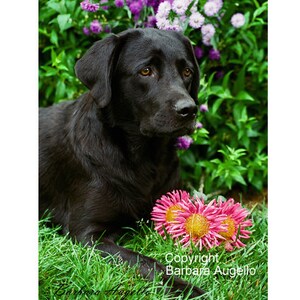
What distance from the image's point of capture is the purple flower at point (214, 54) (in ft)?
10.2

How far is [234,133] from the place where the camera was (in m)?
3.20

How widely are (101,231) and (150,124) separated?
51 centimetres

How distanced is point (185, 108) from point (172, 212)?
0.48m

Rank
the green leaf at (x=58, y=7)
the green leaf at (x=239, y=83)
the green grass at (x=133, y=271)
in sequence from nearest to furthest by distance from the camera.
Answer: the green grass at (x=133, y=271), the green leaf at (x=58, y=7), the green leaf at (x=239, y=83)

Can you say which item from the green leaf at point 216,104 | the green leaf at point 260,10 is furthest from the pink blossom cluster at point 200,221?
the green leaf at point 260,10

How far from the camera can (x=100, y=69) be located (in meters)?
2.50

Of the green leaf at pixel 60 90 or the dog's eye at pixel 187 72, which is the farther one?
the green leaf at pixel 60 90

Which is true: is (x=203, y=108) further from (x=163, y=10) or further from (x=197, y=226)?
(x=197, y=226)

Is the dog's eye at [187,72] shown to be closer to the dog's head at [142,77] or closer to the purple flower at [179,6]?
the dog's head at [142,77]

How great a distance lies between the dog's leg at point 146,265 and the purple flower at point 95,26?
3.52 ft

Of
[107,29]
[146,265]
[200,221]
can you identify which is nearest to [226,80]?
[107,29]

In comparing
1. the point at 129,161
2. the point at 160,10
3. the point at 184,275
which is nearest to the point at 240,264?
the point at 184,275

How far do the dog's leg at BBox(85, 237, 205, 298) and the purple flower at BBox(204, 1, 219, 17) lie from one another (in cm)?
119

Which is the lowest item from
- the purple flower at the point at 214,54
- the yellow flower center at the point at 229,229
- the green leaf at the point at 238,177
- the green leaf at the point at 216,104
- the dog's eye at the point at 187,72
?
the green leaf at the point at 238,177
